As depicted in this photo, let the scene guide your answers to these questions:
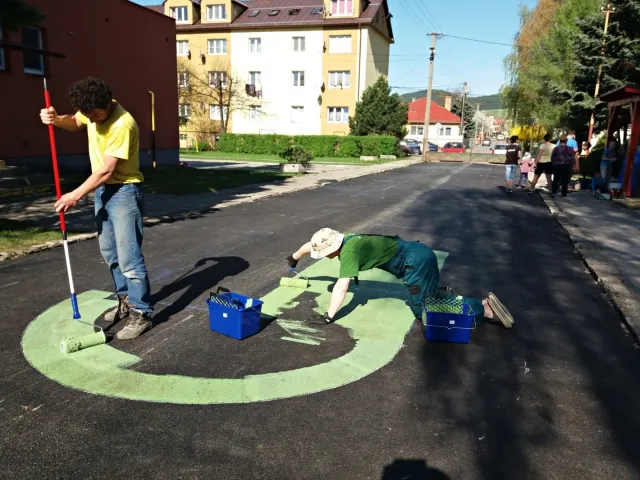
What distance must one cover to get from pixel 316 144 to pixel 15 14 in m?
28.9

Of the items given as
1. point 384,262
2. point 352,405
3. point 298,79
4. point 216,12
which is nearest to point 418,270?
point 384,262

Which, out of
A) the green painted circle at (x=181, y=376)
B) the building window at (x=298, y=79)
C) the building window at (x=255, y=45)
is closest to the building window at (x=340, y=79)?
the building window at (x=298, y=79)

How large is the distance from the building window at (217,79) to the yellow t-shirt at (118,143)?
4384 cm

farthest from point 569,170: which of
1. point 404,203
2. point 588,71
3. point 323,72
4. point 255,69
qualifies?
point 255,69

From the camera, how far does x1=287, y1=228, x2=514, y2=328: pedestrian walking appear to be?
430cm

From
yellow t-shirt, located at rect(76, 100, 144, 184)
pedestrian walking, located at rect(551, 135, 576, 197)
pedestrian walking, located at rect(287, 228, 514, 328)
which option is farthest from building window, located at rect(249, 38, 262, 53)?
pedestrian walking, located at rect(287, 228, 514, 328)

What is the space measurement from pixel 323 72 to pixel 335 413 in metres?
44.0

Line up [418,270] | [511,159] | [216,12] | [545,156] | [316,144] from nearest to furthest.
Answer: [418,270] → [545,156] → [511,159] → [316,144] → [216,12]

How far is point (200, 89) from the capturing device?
46562mm

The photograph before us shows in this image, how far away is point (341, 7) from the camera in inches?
1695

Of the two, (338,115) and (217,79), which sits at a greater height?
(217,79)

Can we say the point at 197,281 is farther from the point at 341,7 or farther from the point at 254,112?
the point at 254,112

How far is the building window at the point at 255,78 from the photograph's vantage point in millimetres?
45969

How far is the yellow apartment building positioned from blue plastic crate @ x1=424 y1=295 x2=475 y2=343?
4111 cm
